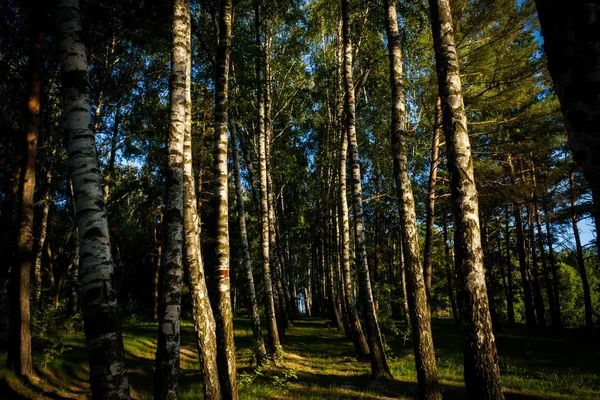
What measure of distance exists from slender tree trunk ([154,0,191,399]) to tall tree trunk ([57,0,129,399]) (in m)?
1.62

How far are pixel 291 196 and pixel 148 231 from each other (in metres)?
11.7

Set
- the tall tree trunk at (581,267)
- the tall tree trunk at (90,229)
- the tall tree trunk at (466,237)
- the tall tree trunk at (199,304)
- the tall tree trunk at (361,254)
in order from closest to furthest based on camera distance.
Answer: the tall tree trunk at (90,229) < the tall tree trunk at (466,237) < the tall tree trunk at (199,304) < the tall tree trunk at (361,254) < the tall tree trunk at (581,267)

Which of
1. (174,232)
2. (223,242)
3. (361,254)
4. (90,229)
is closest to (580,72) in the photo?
(90,229)

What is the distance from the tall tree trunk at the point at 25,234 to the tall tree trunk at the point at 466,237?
9.38m

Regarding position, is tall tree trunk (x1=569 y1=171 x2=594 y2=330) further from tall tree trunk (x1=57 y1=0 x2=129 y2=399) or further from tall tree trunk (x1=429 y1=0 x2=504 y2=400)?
tall tree trunk (x1=57 y1=0 x2=129 y2=399)

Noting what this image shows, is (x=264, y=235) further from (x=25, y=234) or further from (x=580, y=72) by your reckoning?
(x=580, y=72)

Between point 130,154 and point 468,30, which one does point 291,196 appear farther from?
point 468,30

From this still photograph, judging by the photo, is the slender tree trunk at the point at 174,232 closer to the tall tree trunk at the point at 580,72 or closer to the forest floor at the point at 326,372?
the forest floor at the point at 326,372

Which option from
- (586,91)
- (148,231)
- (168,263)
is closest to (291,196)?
(148,231)

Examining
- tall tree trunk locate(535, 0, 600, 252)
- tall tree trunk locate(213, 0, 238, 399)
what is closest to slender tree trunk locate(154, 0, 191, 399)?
tall tree trunk locate(213, 0, 238, 399)

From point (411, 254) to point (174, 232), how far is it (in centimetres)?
443

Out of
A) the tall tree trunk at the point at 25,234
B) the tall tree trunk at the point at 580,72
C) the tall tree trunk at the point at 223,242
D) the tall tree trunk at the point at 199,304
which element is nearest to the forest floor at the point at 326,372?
the tall tree trunk at the point at 25,234

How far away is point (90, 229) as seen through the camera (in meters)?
4.01

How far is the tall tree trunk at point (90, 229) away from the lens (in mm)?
3754
